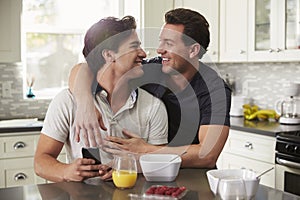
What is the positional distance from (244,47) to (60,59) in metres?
1.78

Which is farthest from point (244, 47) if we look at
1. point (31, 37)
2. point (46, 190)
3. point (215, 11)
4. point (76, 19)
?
point (46, 190)

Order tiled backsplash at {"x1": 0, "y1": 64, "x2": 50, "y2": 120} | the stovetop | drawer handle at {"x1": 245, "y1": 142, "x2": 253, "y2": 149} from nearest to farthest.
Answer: the stovetop, drawer handle at {"x1": 245, "y1": 142, "x2": 253, "y2": 149}, tiled backsplash at {"x1": 0, "y1": 64, "x2": 50, "y2": 120}

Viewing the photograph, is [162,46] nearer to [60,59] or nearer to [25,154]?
[25,154]

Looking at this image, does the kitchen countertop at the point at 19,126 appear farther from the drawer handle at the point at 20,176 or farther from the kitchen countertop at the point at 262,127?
the kitchen countertop at the point at 262,127

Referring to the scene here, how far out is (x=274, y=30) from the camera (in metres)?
3.59

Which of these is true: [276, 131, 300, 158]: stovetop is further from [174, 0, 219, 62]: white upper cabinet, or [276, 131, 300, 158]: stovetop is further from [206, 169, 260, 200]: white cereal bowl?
[206, 169, 260, 200]: white cereal bowl

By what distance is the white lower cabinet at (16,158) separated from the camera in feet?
11.5

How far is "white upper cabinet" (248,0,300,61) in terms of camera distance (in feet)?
11.3

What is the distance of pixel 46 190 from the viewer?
1633mm

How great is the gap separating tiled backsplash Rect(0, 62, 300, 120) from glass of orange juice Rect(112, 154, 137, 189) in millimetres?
2599

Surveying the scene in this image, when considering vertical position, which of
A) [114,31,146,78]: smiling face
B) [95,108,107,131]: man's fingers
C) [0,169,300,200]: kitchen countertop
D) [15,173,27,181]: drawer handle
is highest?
[114,31,146,78]: smiling face

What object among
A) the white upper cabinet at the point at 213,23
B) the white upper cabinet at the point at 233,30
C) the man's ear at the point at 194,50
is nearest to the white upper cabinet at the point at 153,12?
the white upper cabinet at the point at 213,23

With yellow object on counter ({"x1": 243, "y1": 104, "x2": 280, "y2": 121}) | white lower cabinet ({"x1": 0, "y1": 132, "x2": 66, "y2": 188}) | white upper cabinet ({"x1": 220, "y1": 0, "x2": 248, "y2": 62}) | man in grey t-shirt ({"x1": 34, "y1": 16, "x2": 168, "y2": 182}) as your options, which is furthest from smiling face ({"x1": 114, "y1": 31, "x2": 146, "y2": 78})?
yellow object on counter ({"x1": 243, "y1": 104, "x2": 280, "y2": 121})

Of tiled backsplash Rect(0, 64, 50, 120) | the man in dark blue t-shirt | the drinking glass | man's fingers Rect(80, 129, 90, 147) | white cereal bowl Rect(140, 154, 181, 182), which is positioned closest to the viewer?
the drinking glass
